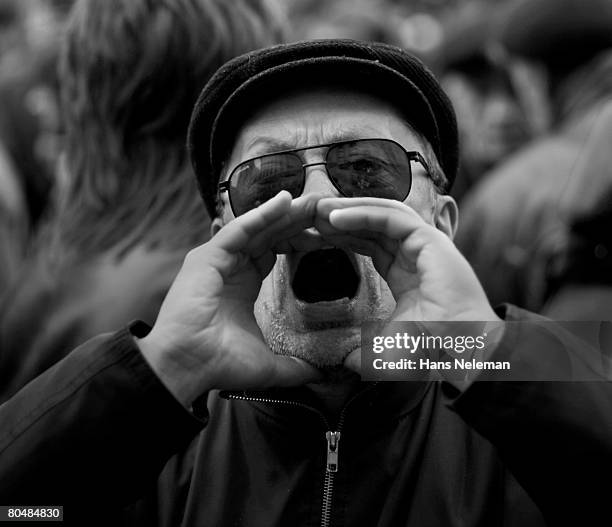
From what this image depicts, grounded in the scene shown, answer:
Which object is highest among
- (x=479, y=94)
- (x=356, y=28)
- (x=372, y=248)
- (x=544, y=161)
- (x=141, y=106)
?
(x=479, y=94)

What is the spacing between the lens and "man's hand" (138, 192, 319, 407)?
1.86 m

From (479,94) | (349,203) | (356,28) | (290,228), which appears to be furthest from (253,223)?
(479,94)

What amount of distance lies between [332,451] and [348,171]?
2.10 feet

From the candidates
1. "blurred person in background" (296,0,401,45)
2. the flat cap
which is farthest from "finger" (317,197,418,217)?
"blurred person in background" (296,0,401,45)

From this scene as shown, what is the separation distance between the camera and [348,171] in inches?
82.7

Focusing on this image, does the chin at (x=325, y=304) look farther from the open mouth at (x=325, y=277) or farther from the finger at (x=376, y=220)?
the finger at (x=376, y=220)

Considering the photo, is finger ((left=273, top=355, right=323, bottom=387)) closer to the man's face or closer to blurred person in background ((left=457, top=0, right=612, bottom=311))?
the man's face

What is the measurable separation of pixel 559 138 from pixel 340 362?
7.28 feet

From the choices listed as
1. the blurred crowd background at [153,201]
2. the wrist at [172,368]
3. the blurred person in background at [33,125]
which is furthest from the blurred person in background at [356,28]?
the wrist at [172,368]

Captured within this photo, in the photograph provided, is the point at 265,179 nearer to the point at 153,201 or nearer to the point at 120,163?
the point at 153,201

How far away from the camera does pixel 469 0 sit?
8008 millimetres

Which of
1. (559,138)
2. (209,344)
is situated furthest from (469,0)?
(209,344)

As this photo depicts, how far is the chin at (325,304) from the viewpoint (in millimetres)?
2098

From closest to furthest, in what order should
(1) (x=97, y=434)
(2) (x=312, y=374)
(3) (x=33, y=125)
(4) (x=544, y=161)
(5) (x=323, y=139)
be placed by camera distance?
(1) (x=97, y=434), (2) (x=312, y=374), (5) (x=323, y=139), (4) (x=544, y=161), (3) (x=33, y=125)
